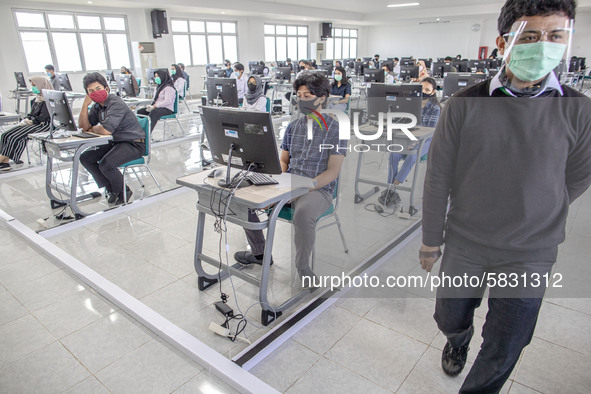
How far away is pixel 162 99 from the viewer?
561 centimetres

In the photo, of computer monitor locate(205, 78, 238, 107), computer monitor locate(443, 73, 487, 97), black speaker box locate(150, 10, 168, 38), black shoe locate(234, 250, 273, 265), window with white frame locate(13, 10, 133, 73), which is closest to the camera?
black shoe locate(234, 250, 273, 265)

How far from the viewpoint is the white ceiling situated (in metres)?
10.1

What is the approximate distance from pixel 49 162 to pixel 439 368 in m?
3.55

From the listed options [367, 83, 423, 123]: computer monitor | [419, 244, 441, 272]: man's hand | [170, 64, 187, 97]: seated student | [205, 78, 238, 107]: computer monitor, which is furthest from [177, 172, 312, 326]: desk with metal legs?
[170, 64, 187, 97]: seated student

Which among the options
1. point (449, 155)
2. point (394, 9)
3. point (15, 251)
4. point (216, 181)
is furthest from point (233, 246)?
point (394, 9)

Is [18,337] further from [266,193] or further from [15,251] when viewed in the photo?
[266,193]

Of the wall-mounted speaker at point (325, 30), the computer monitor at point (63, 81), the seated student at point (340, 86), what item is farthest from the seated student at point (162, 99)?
the wall-mounted speaker at point (325, 30)

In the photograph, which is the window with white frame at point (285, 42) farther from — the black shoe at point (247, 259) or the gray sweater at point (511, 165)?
the gray sweater at point (511, 165)

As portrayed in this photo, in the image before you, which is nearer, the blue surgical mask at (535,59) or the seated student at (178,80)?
the blue surgical mask at (535,59)

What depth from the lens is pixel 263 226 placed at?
5.93ft

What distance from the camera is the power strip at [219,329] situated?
6.15ft

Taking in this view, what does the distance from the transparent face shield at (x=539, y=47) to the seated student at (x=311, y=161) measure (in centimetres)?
116

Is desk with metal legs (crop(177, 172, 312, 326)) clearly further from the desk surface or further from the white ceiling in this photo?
the white ceiling

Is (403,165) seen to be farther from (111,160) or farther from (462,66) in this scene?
(462,66)
